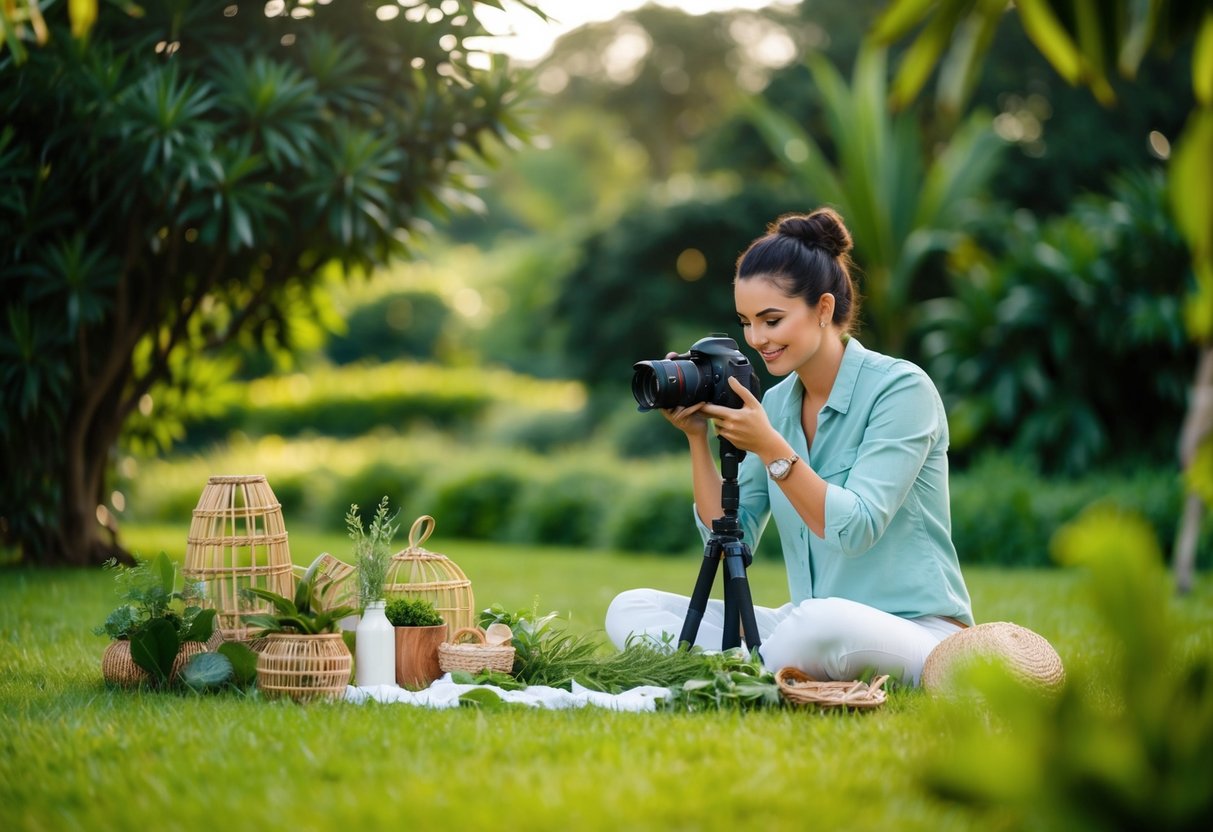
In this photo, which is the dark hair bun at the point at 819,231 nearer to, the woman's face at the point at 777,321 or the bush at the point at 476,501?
the woman's face at the point at 777,321

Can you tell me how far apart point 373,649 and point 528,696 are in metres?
0.44

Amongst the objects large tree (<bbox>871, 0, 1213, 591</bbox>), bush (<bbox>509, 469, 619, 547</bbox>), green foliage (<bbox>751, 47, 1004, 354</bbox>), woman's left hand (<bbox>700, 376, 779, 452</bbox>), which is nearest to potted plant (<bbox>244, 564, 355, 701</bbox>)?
woman's left hand (<bbox>700, 376, 779, 452</bbox>)

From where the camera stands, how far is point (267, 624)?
3146 millimetres

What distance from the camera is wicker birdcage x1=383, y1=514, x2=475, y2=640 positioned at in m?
3.55

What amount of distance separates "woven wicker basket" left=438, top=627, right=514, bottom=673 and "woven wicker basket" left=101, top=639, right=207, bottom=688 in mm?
646

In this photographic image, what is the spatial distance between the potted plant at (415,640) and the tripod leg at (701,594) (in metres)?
0.68

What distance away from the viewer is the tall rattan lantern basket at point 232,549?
3.40 m

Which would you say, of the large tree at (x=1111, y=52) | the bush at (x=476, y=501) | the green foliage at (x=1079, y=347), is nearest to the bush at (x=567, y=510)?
the bush at (x=476, y=501)

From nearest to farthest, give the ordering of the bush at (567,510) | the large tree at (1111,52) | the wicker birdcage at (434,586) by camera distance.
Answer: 1. the large tree at (1111,52)
2. the wicker birdcage at (434,586)
3. the bush at (567,510)

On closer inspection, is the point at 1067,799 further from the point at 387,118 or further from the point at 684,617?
the point at 387,118

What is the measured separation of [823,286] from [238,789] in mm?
2007

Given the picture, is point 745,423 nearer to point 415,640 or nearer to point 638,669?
point 638,669

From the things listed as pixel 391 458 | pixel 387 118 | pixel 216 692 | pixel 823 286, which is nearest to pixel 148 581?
pixel 216 692

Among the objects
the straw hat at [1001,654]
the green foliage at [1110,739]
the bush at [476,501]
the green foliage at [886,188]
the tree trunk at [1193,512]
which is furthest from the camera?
the green foliage at [886,188]
